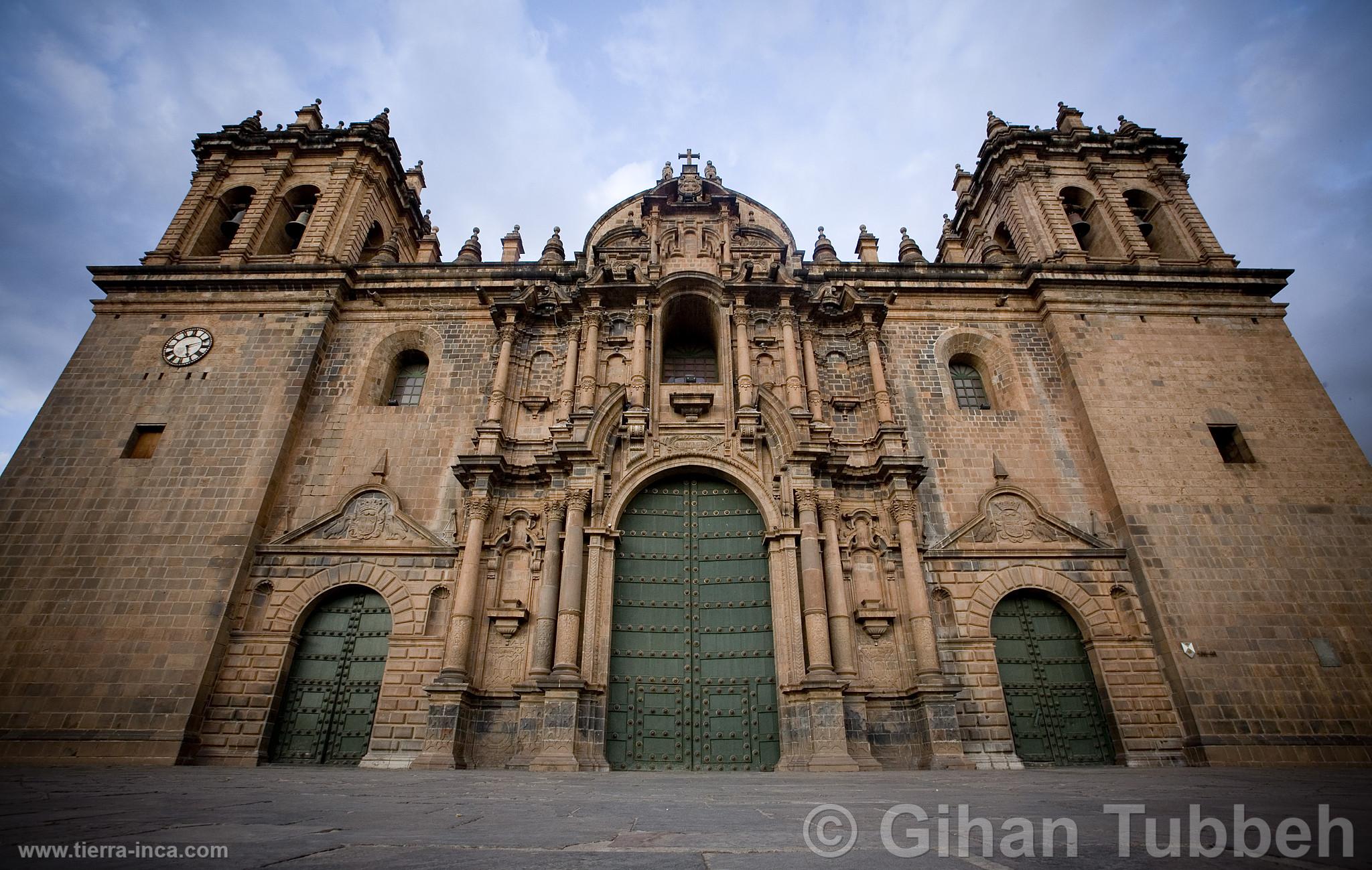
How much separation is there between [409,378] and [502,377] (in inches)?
133

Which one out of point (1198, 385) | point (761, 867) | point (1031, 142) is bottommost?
point (761, 867)

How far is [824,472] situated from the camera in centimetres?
1332

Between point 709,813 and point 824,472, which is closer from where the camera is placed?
point 709,813

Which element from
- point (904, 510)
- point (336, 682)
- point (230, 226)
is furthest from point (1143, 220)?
point (230, 226)

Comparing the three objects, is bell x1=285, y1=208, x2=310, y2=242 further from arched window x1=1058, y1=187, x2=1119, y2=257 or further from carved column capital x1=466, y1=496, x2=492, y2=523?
arched window x1=1058, y1=187, x2=1119, y2=257

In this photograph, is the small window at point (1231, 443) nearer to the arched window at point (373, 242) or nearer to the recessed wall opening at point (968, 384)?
the recessed wall opening at point (968, 384)

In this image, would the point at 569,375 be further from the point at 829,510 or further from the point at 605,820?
the point at 605,820

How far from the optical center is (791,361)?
48.1 feet

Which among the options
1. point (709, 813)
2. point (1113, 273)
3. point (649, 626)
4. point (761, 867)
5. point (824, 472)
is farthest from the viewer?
point (1113, 273)

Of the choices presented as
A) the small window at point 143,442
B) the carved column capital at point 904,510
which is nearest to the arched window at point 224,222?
the small window at point 143,442

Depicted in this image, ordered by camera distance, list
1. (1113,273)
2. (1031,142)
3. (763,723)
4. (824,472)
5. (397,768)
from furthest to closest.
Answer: (1031,142) → (1113,273) → (824,472) → (763,723) → (397,768)

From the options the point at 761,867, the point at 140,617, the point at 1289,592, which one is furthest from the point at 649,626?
the point at 1289,592

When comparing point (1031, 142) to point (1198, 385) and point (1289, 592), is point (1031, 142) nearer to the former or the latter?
point (1198, 385)

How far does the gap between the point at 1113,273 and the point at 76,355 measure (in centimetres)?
2579
